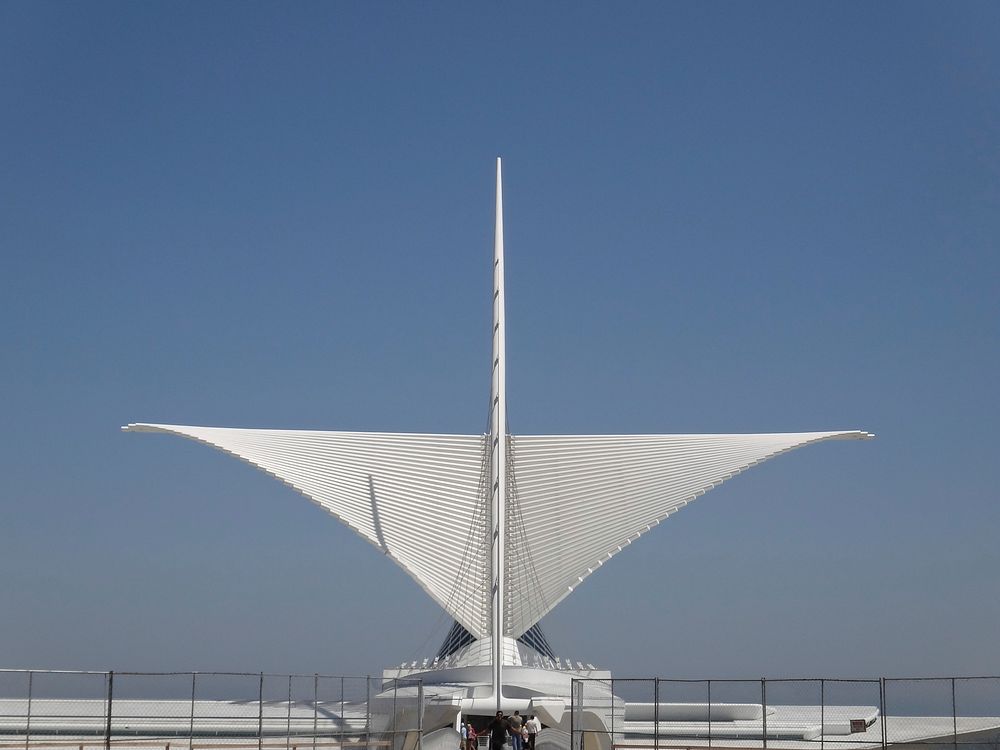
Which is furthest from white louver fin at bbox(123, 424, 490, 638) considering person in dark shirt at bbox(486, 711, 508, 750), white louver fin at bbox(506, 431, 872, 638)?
person in dark shirt at bbox(486, 711, 508, 750)

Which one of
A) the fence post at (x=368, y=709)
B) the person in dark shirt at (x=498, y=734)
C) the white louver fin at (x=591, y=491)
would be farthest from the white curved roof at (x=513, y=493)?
the fence post at (x=368, y=709)

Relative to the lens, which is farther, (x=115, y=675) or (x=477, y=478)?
(x=477, y=478)

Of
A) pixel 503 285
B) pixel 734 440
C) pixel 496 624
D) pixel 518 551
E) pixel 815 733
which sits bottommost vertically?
pixel 815 733

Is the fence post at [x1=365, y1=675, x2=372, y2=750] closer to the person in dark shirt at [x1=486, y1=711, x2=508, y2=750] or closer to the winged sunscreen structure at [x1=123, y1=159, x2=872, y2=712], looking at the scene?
the person in dark shirt at [x1=486, y1=711, x2=508, y2=750]

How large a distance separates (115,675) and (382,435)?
2264 centimetres

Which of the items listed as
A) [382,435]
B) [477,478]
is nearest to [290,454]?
[382,435]

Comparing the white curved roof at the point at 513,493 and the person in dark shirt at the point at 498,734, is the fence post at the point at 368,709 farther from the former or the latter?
the white curved roof at the point at 513,493

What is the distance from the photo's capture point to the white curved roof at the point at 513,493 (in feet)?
Answer: 131

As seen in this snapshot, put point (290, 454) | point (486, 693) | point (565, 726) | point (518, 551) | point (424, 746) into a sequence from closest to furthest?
point (424, 746) < point (565, 726) < point (486, 693) < point (290, 454) < point (518, 551)

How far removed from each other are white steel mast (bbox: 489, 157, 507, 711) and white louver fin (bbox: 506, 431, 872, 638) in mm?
977

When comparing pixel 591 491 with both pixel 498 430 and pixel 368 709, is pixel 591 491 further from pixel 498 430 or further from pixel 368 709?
pixel 368 709

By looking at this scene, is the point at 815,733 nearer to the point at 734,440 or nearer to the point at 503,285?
the point at 734,440

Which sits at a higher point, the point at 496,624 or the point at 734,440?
the point at 734,440

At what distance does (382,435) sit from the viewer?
42062mm
